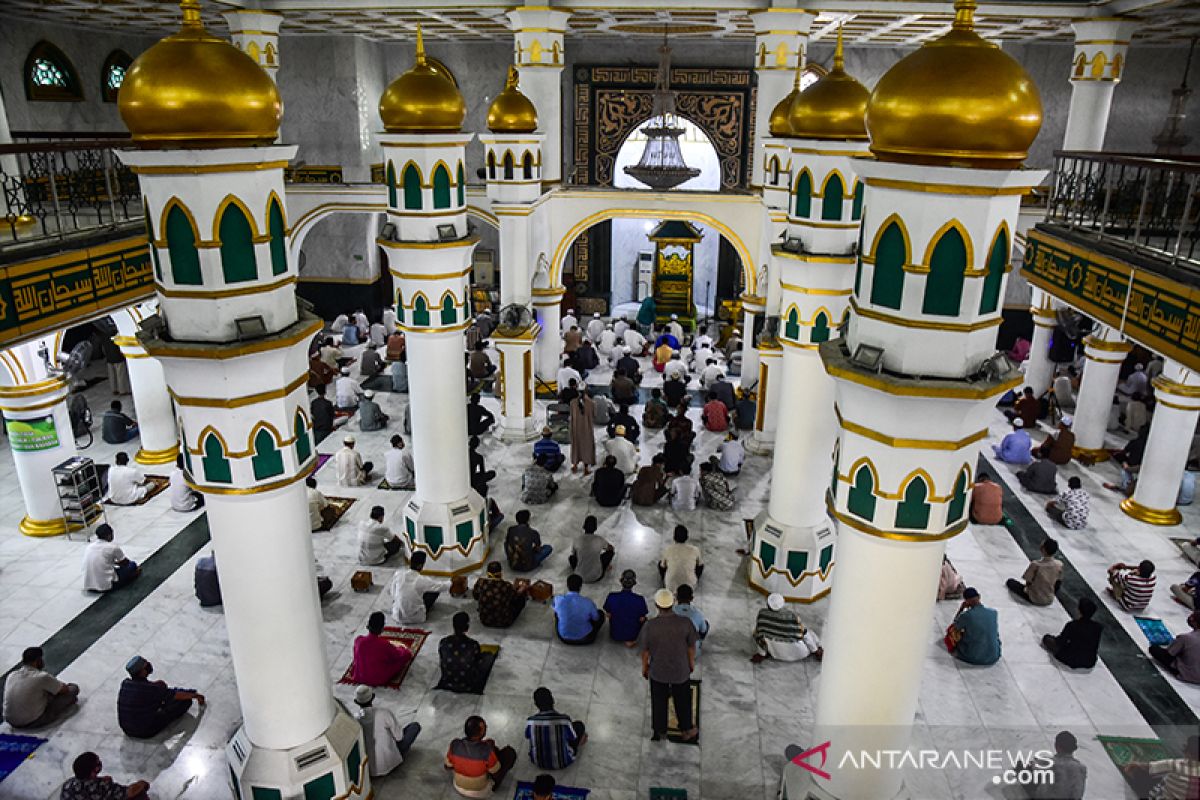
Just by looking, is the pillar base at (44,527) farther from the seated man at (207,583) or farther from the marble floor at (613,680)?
the seated man at (207,583)

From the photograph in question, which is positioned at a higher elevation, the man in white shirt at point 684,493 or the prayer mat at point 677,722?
the man in white shirt at point 684,493

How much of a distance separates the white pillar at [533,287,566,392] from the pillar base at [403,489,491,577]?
409cm

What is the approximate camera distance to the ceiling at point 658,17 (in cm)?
953

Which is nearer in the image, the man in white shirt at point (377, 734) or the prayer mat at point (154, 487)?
the man in white shirt at point (377, 734)

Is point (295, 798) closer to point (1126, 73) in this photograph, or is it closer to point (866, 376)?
point (866, 376)

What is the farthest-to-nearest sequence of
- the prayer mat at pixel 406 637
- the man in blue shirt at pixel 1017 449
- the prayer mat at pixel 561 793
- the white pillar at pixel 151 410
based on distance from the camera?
the man in blue shirt at pixel 1017 449
the white pillar at pixel 151 410
the prayer mat at pixel 406 637
the prayer mat at pixel 561 793

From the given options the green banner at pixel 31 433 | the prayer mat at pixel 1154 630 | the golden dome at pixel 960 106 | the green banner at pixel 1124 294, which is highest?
the golden dome at pixel 960 106

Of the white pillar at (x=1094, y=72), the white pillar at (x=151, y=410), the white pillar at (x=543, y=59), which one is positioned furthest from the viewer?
the white pillar at (x=543, y=59)

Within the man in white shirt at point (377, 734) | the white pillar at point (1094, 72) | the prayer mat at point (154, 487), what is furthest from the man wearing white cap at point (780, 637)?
the white pillar at point (1094, 72)

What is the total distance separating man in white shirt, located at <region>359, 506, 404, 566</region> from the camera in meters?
6.94

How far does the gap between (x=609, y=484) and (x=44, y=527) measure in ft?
16.9

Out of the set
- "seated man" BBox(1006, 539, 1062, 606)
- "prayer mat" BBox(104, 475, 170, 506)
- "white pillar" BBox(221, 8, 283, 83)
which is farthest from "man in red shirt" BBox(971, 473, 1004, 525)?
"white pillar" BBox(221, 8, 283, 83)

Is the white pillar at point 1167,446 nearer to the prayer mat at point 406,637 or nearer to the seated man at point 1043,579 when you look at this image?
the seated man at point 1043,579

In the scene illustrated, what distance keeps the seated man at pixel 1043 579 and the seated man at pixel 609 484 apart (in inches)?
138
